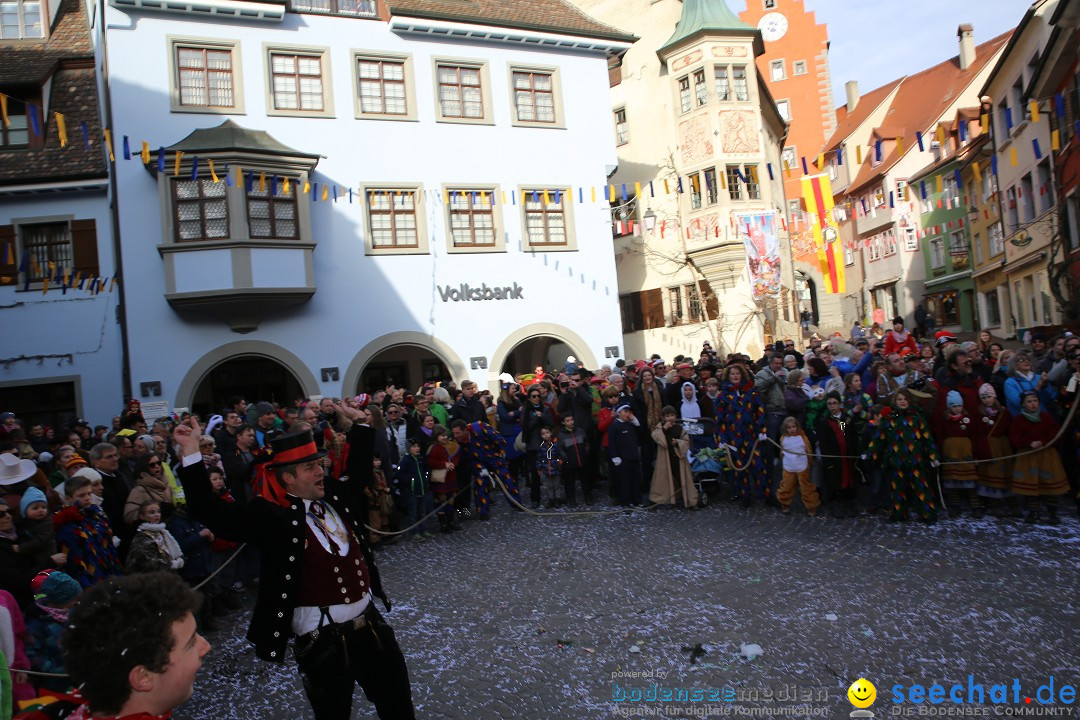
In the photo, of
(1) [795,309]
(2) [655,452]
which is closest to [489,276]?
(2) [655,452]

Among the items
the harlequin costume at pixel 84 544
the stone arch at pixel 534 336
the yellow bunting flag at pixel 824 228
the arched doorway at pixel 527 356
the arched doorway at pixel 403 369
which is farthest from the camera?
the yellow bunting flag at pixel 824 228

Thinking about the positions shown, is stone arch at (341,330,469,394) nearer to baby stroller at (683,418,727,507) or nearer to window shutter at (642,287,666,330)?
window shutter at (642,287,666,330)

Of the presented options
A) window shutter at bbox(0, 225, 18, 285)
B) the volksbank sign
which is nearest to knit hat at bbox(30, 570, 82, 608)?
the volksbank sign

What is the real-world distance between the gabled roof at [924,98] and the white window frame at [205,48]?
37.8 m

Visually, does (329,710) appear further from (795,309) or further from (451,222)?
(795,309)

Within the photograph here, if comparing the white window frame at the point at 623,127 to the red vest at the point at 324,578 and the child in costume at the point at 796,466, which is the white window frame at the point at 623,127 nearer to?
the child in costume at the point at 796,466

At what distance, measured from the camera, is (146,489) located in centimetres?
823

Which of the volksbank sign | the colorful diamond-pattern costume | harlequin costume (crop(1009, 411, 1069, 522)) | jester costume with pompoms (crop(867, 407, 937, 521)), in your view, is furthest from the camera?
the volksbank sign

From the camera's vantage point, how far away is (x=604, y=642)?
6.77 metres

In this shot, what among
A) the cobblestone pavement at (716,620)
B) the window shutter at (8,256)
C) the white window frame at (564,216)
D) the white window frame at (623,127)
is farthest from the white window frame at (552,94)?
the cobblestone pavement at (716,620)

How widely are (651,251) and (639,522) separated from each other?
67.0 feet

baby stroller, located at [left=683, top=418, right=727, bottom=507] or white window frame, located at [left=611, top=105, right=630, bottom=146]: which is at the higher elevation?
white window frame, located at [left=611, top=105, right=630, bottom=146]

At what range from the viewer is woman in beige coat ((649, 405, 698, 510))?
1272 cm

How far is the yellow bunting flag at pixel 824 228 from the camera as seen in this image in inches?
2103
